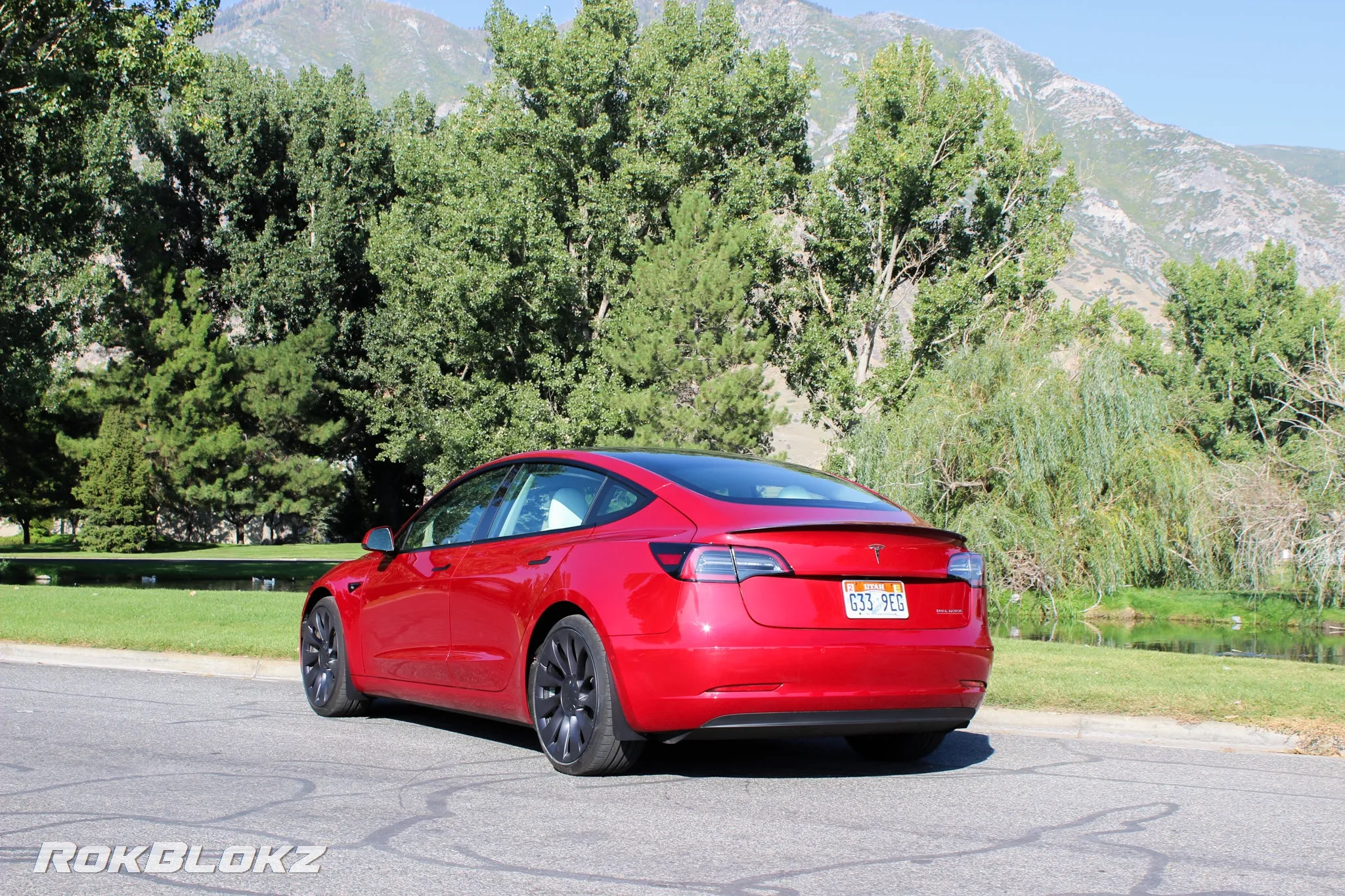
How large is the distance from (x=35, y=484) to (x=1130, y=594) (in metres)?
50.0

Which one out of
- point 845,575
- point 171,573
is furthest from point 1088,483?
point 845,575

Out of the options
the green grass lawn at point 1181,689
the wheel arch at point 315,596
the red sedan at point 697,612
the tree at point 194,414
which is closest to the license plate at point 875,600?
the red sedan at point 697,612

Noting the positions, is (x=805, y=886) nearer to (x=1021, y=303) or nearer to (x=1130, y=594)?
(x=1130, y=594)

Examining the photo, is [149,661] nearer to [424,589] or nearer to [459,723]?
[459,723]

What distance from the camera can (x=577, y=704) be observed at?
6.22 metres

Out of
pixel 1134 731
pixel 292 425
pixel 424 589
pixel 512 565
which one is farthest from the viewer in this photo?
pixel 292 425

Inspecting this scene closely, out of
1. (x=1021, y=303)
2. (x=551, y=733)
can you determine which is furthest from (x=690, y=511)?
(x=1021, y=303)

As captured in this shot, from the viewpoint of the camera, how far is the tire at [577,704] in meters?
6.05

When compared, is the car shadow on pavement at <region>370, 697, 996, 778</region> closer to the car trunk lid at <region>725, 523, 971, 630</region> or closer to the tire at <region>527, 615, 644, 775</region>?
the tire at <region>527, 615, 644, 775</region>

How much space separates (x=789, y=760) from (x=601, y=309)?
131 ft

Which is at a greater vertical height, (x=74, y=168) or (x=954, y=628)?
(x=74, y=168)

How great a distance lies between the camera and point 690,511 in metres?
6.04

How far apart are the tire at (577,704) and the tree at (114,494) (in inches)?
1979

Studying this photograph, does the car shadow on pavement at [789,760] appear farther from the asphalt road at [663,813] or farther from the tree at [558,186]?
the tree at [558,186]
